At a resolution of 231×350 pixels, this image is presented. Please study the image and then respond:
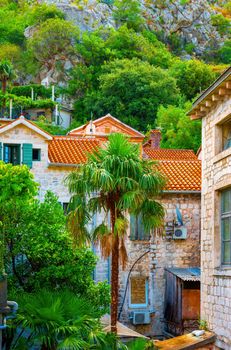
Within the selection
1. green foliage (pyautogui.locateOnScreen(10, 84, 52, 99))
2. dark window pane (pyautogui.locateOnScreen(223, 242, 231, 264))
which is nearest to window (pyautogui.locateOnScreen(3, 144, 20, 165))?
dark window pane (pyautogui.locateOnScreen(223, 242, 231, 264))

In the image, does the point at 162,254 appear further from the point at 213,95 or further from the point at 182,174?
the point at 213,95

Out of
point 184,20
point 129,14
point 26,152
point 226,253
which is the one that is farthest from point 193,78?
point 226,253

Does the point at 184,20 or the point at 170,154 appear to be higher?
the point at 184,20

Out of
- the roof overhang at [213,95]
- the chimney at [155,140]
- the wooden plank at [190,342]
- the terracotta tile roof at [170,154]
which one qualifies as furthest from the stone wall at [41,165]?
the chimney at [155,140]

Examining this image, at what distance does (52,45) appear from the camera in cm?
8362

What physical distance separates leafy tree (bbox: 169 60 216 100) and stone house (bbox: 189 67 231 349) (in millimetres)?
58688

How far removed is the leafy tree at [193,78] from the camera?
78875 millimetres

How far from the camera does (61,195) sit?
27.6 meters

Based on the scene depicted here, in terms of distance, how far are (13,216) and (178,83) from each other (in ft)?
197

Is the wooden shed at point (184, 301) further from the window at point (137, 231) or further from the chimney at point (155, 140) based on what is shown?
the chimney at point (155, 140)

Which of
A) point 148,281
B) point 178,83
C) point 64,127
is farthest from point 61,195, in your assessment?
point 178,83

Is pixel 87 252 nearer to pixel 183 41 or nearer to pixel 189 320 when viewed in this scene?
pixel 189 320

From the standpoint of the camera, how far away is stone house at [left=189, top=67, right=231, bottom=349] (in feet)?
59.5

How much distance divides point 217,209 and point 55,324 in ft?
18.6
